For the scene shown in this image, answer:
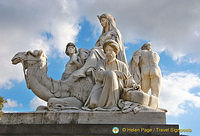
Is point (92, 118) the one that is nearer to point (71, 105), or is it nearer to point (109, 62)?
point (71, 105)

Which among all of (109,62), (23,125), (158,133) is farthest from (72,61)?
(158,133)

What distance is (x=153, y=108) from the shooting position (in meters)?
6.64

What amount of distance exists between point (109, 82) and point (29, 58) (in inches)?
106

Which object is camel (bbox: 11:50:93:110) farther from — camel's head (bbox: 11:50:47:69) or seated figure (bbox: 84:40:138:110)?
seated figure (bbox: 84:40:138:110)

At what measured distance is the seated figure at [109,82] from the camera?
21.9 feet

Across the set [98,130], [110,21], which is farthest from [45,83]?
[110,21]

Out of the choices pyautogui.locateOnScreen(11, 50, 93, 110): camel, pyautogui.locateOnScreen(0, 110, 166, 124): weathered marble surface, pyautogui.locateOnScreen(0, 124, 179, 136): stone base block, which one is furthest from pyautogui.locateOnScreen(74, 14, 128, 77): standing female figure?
pyautogui.locateOnScreen(0, 124, 179, 136): stone base block

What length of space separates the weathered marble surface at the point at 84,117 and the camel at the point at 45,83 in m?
0.72

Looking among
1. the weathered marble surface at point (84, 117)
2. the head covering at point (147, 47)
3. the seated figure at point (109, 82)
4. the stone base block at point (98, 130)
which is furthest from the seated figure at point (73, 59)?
the head covering at point (147, 47)

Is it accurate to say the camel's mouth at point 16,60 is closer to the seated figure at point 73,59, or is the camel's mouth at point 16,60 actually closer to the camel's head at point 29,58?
the camel's head at point 29,58

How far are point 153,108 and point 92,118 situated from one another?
164cm

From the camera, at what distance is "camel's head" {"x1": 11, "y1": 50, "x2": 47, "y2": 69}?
25.0 ft

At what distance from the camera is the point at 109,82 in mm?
6641

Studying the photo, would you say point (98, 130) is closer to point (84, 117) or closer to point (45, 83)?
point (84, 117)
